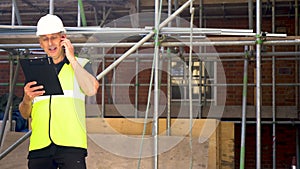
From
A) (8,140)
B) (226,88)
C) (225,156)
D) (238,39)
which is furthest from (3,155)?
(226,88)

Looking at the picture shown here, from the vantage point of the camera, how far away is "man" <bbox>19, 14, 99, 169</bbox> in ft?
10.2

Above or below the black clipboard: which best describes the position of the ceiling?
above

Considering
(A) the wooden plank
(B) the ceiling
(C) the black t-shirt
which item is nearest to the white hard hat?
(C) the black t-shirt

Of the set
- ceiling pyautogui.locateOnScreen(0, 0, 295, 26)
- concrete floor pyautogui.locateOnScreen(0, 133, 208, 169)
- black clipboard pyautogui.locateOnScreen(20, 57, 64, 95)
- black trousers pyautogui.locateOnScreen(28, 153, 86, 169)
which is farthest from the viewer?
ceiling pyautogui.locateOnScreen(0, 0, 295, 26)

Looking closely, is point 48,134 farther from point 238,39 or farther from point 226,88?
point 226,88

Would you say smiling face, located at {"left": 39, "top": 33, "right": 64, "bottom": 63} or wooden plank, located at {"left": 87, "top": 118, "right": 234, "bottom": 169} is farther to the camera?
wooden plank, located at {"left": 87, "top": 118, "right": 234, "bottom": 169}

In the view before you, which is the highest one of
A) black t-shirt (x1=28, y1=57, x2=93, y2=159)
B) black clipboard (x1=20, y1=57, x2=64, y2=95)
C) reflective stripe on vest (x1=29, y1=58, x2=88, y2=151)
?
black clipboard (x1=20, y1=57, x2=64, y2=95)

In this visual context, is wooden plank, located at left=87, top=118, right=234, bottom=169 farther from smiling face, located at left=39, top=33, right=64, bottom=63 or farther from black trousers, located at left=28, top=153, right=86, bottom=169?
smiling face, located at left=39, top=33, right=64, bottom=63

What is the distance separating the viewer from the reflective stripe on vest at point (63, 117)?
3.13 meters

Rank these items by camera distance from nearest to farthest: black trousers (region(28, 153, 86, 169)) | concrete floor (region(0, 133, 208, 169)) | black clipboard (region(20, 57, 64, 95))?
black trousers (region(28, 153, 86, 169))
black clipboard (region(20, 57, 64, 95))
concrete floor (region(0, 133, 208, 169))

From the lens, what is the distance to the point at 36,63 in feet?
10.7

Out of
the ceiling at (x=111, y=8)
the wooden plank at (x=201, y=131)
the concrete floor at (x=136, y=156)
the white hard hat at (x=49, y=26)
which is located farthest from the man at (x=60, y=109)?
the ceiling at (x=111, y=8)

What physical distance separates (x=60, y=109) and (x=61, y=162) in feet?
1.13

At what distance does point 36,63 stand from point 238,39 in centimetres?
227
